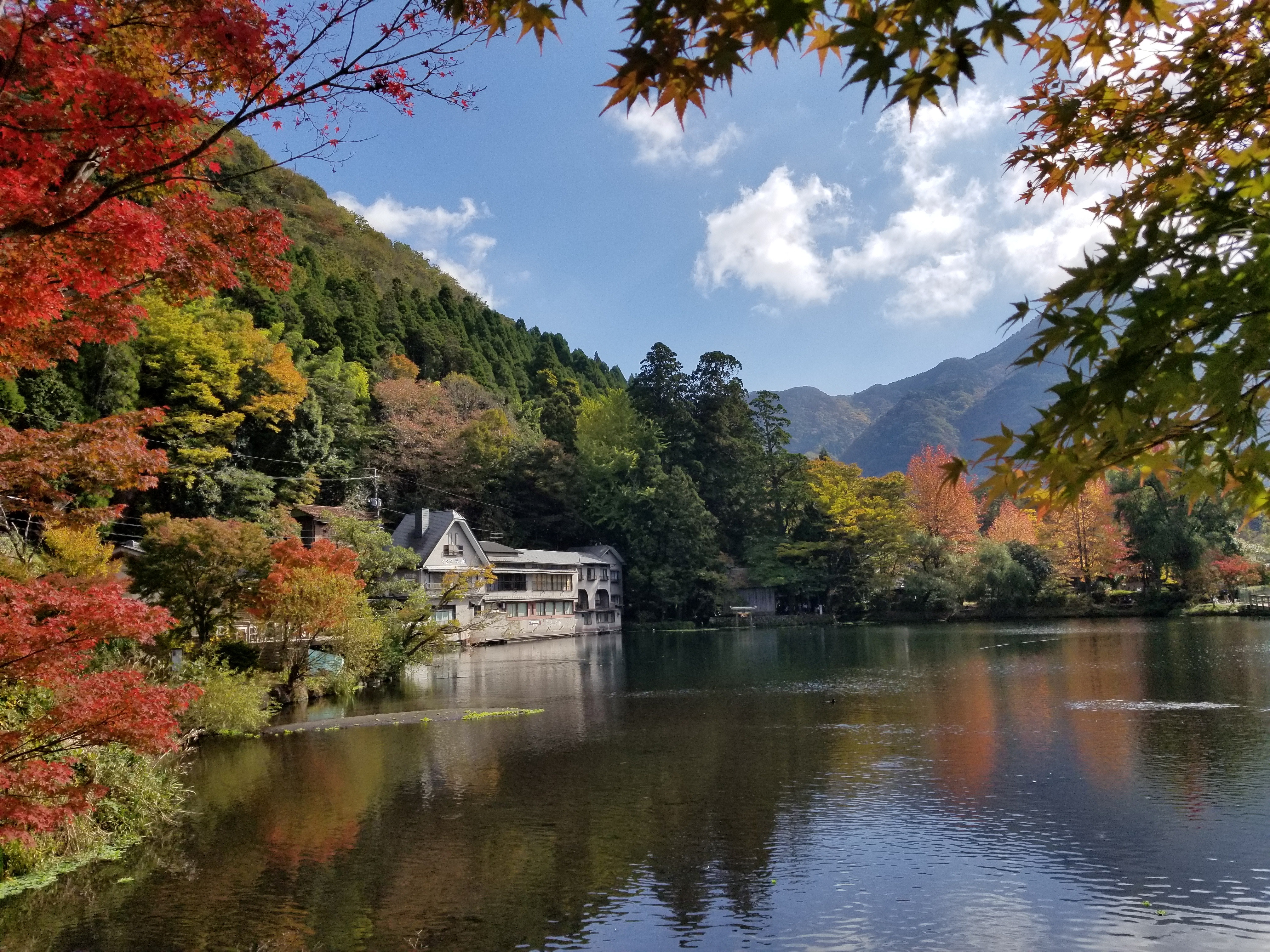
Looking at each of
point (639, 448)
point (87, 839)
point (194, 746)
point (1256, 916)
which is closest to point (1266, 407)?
point (1256, 916)

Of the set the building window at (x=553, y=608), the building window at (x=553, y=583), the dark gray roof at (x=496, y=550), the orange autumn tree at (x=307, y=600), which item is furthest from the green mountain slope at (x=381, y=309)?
the orange autumn tree at (x=307, y=600)

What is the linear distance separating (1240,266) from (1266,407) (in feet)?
2.06

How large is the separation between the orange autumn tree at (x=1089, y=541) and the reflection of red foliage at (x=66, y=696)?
49.3 meters

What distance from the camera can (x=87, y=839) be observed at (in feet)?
30.3

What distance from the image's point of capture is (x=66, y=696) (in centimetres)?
773

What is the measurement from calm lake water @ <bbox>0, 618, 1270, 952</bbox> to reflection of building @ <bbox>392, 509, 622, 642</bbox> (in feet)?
69.5

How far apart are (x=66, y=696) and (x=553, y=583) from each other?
43238 millimetres

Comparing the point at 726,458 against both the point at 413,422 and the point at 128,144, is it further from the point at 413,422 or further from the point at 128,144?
the point at 128,144

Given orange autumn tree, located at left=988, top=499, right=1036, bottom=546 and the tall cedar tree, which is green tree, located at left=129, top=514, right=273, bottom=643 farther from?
orange autumn tree, located at left=988, top=499, right=1036, bottom=546

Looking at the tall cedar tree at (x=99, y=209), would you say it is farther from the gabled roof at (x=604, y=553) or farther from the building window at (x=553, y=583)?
the gabled roof at (x=604, y=553)

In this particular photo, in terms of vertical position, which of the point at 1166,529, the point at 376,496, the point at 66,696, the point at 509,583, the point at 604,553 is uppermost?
the point at 376,496

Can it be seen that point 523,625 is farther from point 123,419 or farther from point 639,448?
point 123,419

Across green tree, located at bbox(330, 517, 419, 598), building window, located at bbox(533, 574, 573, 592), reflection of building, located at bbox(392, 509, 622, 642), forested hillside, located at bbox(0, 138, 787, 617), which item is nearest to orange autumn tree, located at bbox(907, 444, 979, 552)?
forested hillside, located at bbox(0, 138, 787, 617)

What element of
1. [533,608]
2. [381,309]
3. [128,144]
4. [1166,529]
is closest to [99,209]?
[128,144]
